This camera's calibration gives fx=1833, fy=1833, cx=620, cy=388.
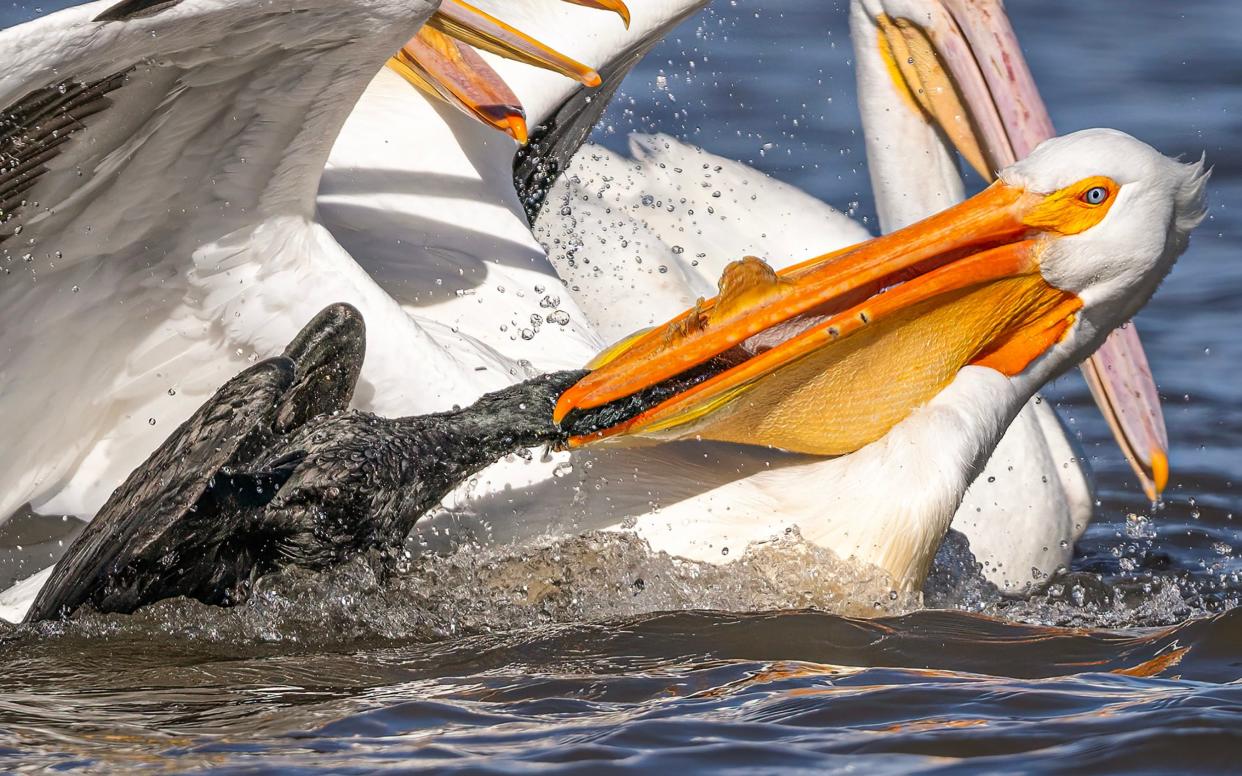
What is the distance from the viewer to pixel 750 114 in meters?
8.66

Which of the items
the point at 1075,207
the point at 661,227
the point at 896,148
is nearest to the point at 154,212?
the point at 1075,207

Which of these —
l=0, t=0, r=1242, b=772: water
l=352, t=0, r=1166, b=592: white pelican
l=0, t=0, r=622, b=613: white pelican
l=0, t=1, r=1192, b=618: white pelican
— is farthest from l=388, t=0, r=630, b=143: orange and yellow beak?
l=0, t=0, r=1242, b=772: water

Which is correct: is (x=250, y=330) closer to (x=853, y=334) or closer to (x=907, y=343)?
(x=853, y=334)

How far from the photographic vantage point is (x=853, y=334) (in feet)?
12.7

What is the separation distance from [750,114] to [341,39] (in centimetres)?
512

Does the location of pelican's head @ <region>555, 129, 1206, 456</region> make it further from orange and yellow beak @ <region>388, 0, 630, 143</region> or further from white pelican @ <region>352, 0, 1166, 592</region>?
orange and yellow beak @ <region>388, 0, 630, 143</region>

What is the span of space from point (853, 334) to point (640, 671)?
874mm

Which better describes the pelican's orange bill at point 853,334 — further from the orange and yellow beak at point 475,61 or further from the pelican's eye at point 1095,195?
→ the orange and yellow beak at point 475,61

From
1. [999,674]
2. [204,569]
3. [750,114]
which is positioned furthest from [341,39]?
[750,114]

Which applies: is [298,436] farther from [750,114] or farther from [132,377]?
[750,114]

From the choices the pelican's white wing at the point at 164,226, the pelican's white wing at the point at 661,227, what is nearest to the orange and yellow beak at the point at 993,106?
the pelican's white wing at the point at 661,227

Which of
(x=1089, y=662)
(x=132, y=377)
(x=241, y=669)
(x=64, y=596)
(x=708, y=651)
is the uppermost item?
(x=132, y=377)

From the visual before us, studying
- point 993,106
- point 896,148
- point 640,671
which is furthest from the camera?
point 896,148

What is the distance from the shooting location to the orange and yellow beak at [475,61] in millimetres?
4594
